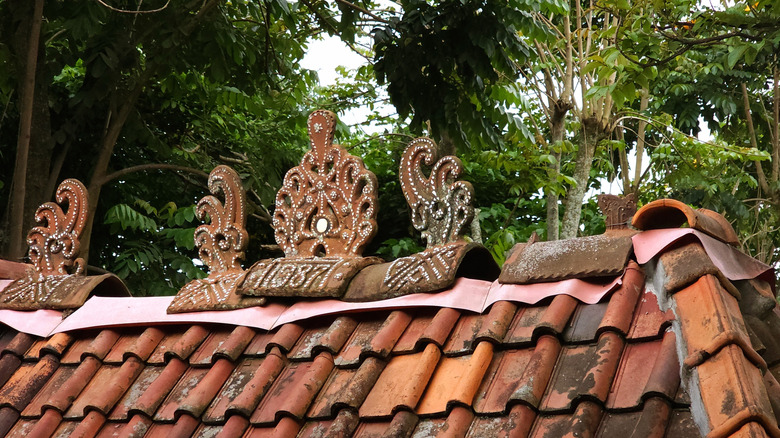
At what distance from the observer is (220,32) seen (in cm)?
745

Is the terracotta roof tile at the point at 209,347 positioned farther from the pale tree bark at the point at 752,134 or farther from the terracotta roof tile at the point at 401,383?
the pale tree bark at the point at 752,134

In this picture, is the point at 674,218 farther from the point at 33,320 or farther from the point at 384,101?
the point at 384,101

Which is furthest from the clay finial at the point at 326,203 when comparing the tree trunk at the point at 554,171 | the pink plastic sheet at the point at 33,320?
the tree trunk at the point at 554,171

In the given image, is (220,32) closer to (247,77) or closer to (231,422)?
(247,77)

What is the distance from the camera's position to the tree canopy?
672 cm

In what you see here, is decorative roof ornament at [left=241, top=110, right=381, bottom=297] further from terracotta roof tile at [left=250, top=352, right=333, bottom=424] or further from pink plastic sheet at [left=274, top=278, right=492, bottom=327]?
terracotta roof tile at [left=250, top=352, right=333, bottom=424]

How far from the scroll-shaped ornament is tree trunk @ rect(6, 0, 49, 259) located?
4.29 metres

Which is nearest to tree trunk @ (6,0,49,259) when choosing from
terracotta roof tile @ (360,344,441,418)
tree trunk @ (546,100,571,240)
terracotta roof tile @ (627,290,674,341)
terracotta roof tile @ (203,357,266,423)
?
terracotta roof tile @ (203,357,266,423)

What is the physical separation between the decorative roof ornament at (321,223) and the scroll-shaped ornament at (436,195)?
0.17 meters

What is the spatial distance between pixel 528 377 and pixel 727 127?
427 inches

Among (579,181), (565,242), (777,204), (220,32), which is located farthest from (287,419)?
(777,204)

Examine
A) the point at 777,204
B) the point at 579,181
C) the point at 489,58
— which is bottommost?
the point at 777,204

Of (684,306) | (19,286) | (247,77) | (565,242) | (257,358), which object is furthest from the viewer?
(247,77)

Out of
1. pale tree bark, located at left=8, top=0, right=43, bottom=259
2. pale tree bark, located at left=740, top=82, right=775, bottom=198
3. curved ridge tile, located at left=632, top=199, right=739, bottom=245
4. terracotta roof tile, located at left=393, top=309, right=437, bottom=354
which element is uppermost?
pale tree bark, located at left=8, top=0, right=43, bottom=259
